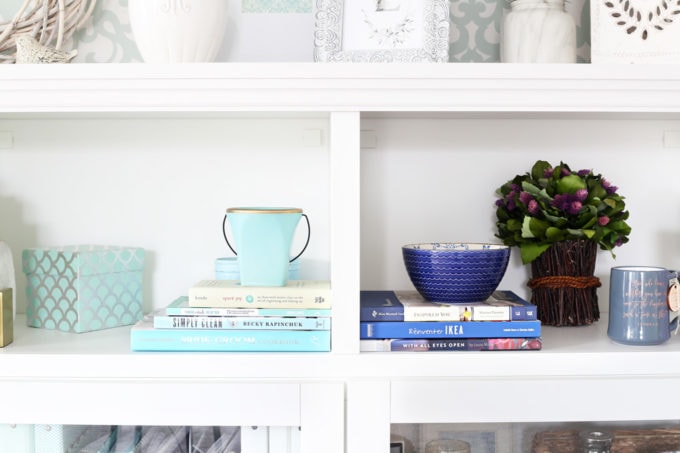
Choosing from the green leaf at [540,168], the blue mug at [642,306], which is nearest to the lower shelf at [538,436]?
the blue mug at [642,306]

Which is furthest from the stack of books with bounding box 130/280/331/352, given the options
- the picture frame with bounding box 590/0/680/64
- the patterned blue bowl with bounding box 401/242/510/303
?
the picture frame with bounding box 590/0/680/64

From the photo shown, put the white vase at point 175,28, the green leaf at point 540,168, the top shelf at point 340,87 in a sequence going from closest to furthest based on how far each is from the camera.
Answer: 1. the top shelf at point 340,87
2. the white vase at point 175,28
3. the green leaf at point 540,168

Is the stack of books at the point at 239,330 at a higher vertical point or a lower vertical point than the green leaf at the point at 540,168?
lower

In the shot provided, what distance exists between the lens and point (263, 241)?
1069mm

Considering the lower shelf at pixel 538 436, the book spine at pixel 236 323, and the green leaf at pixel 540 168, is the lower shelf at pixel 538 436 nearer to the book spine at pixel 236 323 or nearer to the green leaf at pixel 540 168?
the book spine at pixel 236 323

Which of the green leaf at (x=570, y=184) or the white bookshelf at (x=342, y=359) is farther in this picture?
the green leaf at (x=570, y=184)

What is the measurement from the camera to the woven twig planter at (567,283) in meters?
1.18

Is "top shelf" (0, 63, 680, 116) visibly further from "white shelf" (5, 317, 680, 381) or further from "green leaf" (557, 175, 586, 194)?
"white shelf" (5, 317, 680, 381)

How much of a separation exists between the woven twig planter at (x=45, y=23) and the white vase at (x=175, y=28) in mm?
208

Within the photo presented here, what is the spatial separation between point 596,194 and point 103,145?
89cm

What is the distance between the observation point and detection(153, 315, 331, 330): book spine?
3.41ft

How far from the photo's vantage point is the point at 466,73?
100 centimetres

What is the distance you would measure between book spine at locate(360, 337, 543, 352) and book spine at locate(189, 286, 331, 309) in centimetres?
9

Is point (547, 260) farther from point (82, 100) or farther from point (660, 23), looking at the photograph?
point (82, 100)
